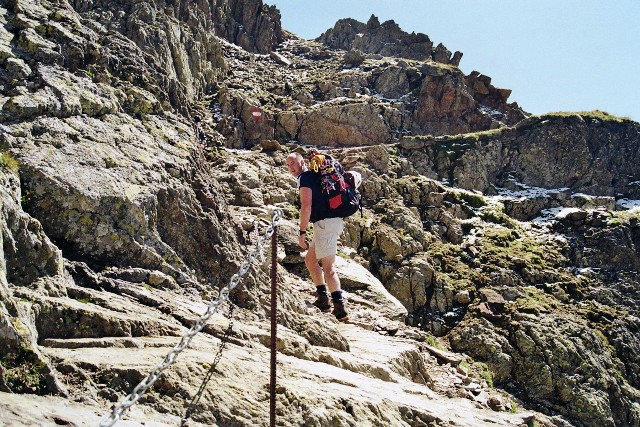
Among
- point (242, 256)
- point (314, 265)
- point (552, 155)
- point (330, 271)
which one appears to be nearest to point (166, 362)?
point (242, 256)

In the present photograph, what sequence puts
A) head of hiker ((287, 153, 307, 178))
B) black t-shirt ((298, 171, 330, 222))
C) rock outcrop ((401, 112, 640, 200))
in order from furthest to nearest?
rock outcrop ((401, 112, 640, 200)) → head of hiker ((287, 153, 307, 178)) → black t-shirt ((298, 171, 330, 222))

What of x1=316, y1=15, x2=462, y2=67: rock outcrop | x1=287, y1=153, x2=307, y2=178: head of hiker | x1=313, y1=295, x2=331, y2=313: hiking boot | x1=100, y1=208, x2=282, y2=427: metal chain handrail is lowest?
x1=313, y1=295, x2=331, y2=313: hiking boot

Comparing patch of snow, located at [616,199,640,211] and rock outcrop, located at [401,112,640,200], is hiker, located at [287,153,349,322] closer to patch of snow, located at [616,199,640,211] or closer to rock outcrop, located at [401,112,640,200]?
rock outcrop, located at [401,112,640,200]

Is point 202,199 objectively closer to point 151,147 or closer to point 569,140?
point 151,147

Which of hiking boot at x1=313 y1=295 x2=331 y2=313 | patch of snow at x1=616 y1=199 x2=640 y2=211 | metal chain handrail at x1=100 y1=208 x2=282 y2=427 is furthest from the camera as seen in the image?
patch of snow at x1=616 y1=199 x2=640 y2=211

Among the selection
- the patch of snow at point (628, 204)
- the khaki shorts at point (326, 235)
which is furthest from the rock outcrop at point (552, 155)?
the khaki shorts at point (326, 235)

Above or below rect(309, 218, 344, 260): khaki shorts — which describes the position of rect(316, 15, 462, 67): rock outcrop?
above

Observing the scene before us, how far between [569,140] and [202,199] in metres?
45.4

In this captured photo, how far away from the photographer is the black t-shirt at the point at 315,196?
7418 mm

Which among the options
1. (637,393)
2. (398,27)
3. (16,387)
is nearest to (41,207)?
(16,387)

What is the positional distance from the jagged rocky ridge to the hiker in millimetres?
586

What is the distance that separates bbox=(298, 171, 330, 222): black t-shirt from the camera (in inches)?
292

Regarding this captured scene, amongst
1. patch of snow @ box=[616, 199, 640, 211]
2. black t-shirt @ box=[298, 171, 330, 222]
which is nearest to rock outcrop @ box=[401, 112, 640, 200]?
patch of snow @ box=[616, 199, 640, 211]

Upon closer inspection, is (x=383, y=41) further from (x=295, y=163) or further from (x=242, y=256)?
(x=242, y=256)
